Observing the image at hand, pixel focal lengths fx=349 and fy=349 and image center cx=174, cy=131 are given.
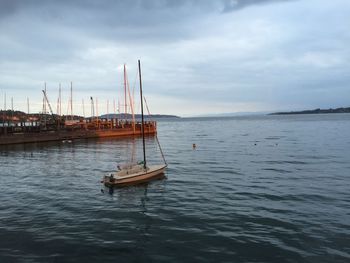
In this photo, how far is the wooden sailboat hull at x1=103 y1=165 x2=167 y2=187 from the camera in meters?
25.0

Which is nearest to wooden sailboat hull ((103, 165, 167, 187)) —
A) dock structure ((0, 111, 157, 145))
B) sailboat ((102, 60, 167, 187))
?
sailboat ((102, 60, 167, 187))

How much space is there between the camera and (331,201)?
2048 centimetres

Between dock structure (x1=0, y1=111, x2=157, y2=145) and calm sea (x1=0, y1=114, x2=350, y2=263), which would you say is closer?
calm sea (x1=0, y1=114, x2=350, y2=263)

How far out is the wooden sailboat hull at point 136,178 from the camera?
25.0m

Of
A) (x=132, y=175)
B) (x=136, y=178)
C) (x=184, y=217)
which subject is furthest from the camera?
(x=136, y=178)

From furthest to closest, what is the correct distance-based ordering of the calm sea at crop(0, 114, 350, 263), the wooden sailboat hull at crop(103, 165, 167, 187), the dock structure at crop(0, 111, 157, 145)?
the dock structure at crop(0, 111, 157, 145) → the wooden sailboat hull at crop(103, 165, 167, 187) → the calm sea at crop(0, 114, 350, 263)

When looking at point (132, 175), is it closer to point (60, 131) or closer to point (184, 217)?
point (184, 217)

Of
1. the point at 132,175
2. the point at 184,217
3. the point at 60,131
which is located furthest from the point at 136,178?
the point at 60,131

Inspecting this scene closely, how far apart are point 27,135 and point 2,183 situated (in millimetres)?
41657

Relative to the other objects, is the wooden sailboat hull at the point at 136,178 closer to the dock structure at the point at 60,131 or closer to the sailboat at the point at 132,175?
the sailboat at the point at 132,175

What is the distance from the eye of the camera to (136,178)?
87.1ft

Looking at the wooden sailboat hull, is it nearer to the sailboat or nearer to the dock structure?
the sailboat

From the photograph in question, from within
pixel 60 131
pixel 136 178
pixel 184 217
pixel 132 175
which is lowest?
pixel 184 217

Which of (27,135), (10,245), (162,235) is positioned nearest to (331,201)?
(162,235)
